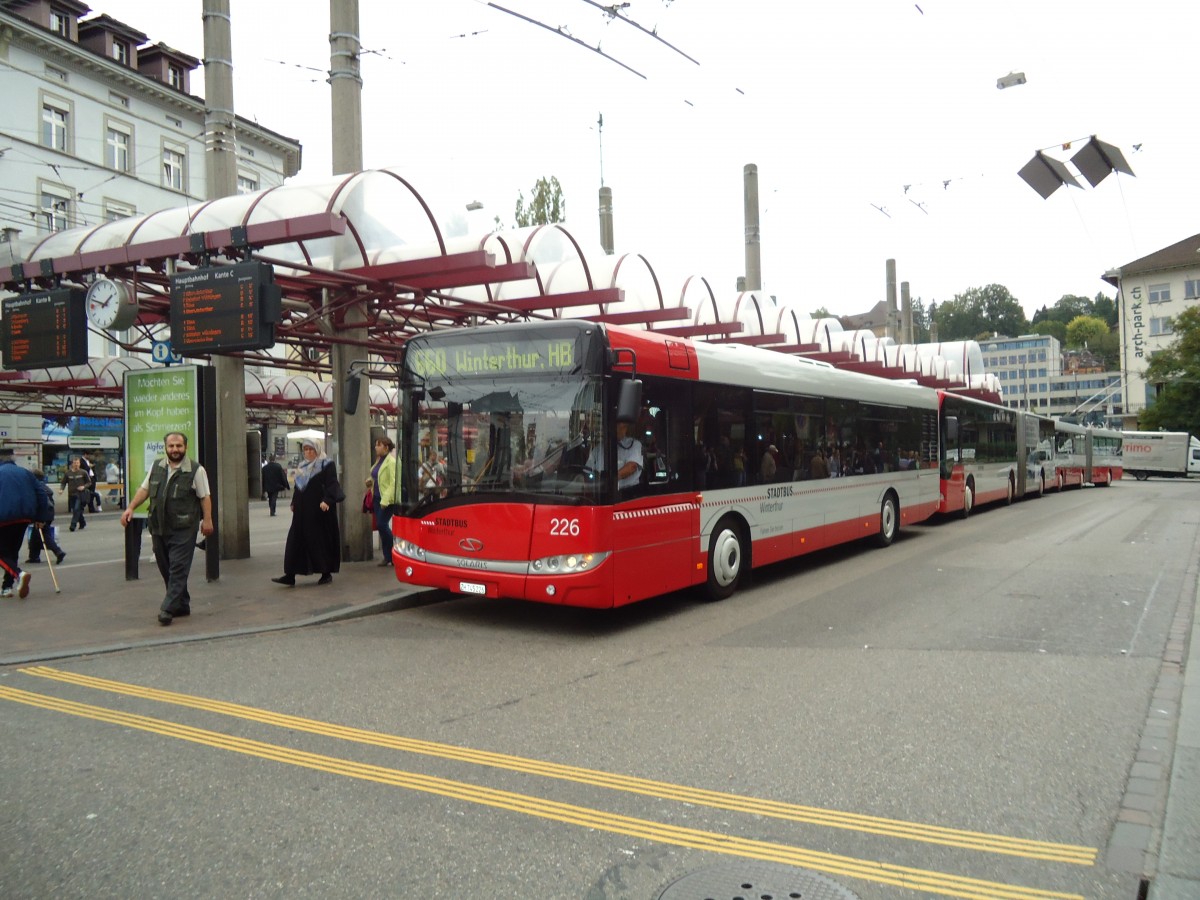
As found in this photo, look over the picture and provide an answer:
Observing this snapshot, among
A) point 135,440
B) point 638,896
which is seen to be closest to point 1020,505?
point 135,440

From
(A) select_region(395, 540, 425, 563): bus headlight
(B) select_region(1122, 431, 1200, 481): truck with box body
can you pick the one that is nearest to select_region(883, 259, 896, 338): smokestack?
(B) select_region(1122, 431, 1200, 481): truck with box body

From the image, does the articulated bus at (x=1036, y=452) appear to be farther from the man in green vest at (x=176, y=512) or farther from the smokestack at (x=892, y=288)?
the man in green vest at (x=176, y=512)

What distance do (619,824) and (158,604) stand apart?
24.5 feet

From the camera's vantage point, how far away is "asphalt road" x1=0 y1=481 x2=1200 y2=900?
358cm

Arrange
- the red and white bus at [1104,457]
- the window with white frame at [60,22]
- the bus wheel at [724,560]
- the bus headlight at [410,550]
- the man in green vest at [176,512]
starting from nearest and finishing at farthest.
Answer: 1. the man in green vest at [176,512]
2. the bus headlight at [410,550]
3. the bus wheel at [724,560]
4. the window with white frame at [60,22]
5. the red and white bus at [1104,457]

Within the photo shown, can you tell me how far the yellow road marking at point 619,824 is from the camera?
3.45 metres

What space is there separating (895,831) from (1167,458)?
57.8 meters

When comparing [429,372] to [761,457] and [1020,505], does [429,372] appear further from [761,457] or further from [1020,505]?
[1020,505]

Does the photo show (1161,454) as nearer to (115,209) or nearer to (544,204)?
(544,204)

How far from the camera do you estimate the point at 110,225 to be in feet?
40.5

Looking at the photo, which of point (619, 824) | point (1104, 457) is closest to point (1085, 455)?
point (1104, 457)

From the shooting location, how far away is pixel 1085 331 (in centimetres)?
12194

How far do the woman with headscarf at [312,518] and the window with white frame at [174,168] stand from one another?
3234 centimetres

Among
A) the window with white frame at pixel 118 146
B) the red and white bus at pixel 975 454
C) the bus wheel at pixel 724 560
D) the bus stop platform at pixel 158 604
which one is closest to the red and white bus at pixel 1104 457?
the red and white bus at pixel 975 454
